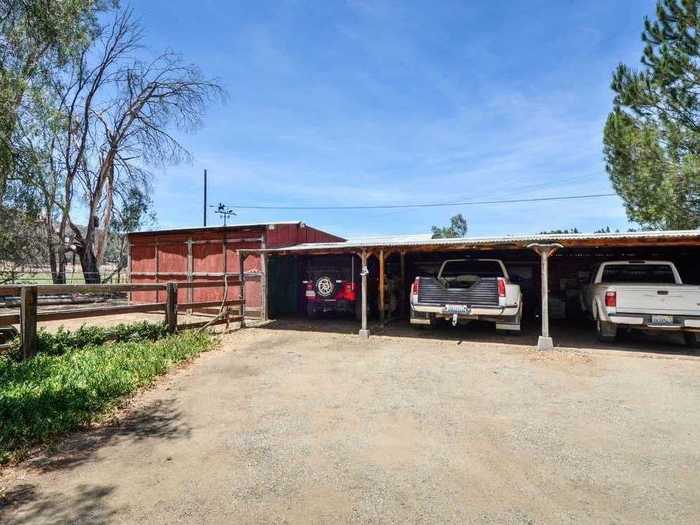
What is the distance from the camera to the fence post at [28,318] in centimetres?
655

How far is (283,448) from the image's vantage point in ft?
12.3

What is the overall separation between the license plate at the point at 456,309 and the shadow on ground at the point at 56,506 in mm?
7517

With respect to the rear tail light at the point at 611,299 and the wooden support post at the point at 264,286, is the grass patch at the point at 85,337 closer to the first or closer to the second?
the wooden support post at the point at 264,286

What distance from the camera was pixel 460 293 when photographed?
9289 mm

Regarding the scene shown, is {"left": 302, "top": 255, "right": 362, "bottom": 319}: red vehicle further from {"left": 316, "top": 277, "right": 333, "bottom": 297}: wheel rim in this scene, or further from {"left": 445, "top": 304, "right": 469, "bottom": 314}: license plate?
{"left": 445, "top": 304, "right": 469, "bottom": 314}: license plate

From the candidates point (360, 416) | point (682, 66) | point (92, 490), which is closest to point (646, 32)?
point (682, 66)

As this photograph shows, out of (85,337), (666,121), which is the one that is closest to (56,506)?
(85,337)

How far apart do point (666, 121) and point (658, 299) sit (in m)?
11.2

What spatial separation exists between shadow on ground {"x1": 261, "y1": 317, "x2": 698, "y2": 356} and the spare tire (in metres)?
Answer: 0.92

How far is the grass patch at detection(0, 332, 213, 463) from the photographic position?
3.99m

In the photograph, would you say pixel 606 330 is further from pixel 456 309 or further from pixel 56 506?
pixel 56 506

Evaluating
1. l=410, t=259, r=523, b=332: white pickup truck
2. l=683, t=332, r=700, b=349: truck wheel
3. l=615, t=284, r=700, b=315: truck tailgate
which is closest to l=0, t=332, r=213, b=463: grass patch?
l=410, t=259, r=523, b=332: white pickup truck

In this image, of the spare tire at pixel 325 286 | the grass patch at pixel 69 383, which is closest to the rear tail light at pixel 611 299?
the spare tire at pixel 325 286

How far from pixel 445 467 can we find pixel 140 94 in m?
26.9
